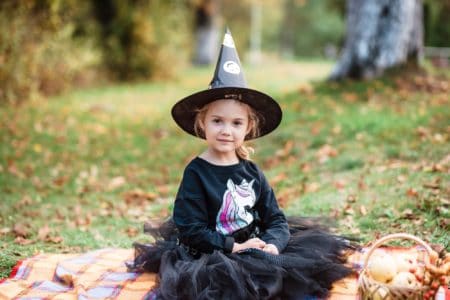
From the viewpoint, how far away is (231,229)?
11.9 ft

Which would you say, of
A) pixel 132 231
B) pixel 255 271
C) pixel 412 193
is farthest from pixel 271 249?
pixel 132 231

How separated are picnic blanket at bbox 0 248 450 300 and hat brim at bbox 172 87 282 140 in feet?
3.75

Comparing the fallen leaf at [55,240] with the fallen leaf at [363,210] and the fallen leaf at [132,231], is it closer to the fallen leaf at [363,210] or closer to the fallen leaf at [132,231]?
the fallen leaf at [132,231]

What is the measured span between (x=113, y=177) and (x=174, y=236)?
3766 millimetres

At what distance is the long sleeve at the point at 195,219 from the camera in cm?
348

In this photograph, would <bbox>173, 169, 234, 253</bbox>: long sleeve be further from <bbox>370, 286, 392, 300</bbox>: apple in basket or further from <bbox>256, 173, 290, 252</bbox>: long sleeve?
<bbox>370, 286, 392, 300</bbox>: apple in basket

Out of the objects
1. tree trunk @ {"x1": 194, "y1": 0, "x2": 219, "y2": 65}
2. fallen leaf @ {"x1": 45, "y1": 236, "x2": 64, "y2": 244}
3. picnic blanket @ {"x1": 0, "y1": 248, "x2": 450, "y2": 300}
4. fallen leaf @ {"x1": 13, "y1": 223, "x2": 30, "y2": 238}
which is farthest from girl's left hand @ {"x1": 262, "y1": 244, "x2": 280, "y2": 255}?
tree trunk @ {"x1": 194, "y1": 0, "x2": 219, "y2": 65}

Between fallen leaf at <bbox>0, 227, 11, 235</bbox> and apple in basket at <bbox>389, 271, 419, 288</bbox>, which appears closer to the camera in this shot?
apple in basket at <bbox>389, 271, 419, 288</bbox>

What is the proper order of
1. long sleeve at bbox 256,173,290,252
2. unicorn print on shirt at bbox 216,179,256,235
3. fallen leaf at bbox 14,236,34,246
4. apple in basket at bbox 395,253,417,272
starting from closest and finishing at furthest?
1. apple in basket at bbox 395,253,417,272
2. unicorn print on shirt at bbox 216,179,256,235
3. long sleeve at bbox 256,173,290,252
4. fallen leaf at bbox 14,236,34,246

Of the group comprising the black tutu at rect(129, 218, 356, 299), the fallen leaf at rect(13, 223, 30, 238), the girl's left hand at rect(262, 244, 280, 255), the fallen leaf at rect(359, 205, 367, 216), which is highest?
the girl's left hand at rect(262, 244, 280, 255)

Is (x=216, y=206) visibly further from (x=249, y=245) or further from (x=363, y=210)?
(x=363, y=210)

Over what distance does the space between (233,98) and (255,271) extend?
1.11 m

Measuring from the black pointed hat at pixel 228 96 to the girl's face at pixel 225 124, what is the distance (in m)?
0.05

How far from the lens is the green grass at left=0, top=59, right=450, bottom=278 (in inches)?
198
